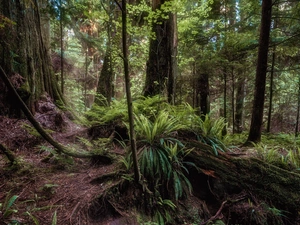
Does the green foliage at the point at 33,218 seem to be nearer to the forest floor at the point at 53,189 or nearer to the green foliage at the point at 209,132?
the forest floor at the point at 53,189

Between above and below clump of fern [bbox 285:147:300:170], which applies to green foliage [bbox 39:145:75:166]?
above

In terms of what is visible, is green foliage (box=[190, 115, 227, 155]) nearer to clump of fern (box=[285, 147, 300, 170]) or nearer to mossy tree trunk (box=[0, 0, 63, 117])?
clump of fern (box=[285, 147, 300, 170])

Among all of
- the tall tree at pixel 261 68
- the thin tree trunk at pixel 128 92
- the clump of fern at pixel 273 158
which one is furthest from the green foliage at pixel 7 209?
the tall tree at pixel 261 68

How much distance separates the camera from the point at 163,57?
5.57m

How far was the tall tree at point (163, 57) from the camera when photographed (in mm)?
5547

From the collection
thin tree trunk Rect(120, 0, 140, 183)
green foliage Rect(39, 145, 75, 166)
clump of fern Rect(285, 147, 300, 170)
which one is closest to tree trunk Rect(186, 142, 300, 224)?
clump of fern Rect(285, 147, 300, 170)

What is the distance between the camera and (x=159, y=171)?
9.90 feet

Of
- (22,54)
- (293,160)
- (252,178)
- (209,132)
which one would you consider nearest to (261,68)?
(209,132)

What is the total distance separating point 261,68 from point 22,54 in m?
5.54

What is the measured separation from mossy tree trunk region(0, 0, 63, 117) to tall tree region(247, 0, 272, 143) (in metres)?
4.77

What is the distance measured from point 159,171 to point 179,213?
68cm

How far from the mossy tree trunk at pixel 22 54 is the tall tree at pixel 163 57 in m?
3.02

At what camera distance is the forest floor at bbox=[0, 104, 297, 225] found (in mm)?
2107

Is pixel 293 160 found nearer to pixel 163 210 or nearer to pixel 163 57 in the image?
pixel 163 210
